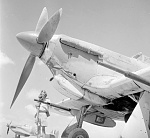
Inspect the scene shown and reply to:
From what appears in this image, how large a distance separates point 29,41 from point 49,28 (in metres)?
0.66

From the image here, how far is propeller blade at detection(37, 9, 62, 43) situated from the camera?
522 cm

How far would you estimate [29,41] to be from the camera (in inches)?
210

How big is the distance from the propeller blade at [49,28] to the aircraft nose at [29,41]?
0.17 meters

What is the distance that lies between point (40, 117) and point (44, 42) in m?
4.48

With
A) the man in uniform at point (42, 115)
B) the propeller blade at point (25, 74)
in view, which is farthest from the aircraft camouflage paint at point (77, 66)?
the man in uniform at point (42, 115)

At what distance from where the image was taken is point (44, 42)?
5328mm

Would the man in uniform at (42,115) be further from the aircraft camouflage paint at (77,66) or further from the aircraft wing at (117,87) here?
the aircraft wing at (117,87)

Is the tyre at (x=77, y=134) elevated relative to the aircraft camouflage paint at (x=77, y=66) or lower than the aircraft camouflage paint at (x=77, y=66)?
lower

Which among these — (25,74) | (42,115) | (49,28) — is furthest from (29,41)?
(42,115)

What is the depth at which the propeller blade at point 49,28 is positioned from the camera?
522 centimetres

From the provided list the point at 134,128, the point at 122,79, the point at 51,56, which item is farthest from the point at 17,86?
the point at 134,128

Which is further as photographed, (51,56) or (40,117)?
(40,117)

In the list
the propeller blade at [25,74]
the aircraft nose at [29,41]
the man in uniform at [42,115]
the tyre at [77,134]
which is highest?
the aircraft nose at [29,41]

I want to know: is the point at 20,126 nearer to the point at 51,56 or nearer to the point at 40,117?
the point at 40,117
